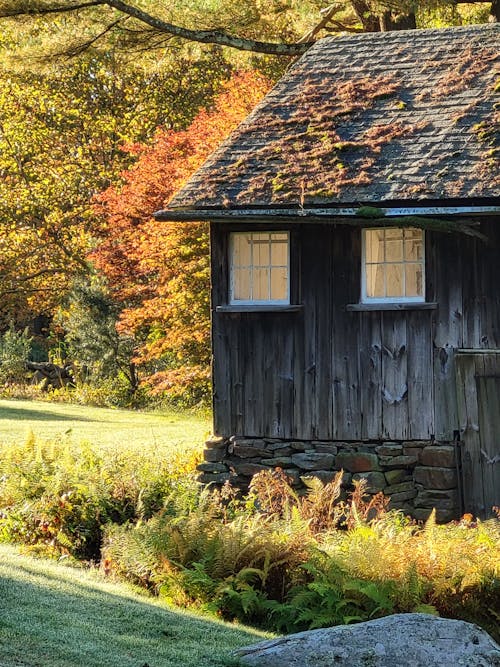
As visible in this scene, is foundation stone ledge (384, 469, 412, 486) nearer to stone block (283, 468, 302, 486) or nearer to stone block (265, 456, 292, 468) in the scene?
stone block (283, 468, 302, 486)

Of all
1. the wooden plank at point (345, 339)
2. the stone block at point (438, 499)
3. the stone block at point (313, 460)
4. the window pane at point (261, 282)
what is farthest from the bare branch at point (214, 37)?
the stone block at point (438, 499)

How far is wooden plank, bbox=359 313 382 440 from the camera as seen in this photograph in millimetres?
14133

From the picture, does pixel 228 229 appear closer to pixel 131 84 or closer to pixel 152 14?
pixel 152 14

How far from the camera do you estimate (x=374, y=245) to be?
14211 millimetres

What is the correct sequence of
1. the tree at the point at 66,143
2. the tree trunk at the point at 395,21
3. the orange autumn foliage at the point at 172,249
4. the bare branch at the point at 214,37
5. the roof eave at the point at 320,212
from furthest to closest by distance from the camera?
the tree at the point at 66,143 → the orange autumn foliage at the point at 172,249 → the tree trunk at the point at 395,21 → the bare branch at the point at 214,37 → the roof eave at the point at 320,212

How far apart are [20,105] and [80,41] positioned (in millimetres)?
16015

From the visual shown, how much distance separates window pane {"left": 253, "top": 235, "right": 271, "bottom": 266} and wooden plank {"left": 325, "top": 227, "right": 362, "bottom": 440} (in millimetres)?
846

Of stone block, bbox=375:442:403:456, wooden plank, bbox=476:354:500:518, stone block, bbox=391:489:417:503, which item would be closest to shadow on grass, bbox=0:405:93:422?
stone block, bbox=375:442:403:456

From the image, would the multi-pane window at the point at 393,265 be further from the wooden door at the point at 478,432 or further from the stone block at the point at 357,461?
the stone block at the point at 357,461

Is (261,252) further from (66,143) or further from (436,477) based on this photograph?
(66,143)

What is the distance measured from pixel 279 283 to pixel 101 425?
416 inches

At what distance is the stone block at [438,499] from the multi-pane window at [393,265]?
225cm

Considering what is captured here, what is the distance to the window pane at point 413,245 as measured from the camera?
14.0m

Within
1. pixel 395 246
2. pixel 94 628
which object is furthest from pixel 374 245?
pixel 94 628
